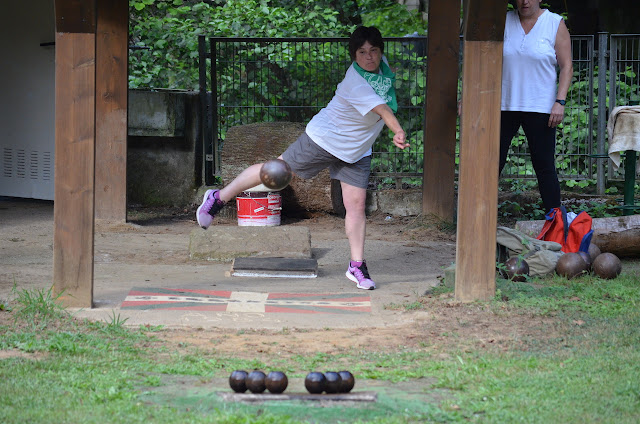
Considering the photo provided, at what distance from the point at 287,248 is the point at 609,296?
9.84 feet

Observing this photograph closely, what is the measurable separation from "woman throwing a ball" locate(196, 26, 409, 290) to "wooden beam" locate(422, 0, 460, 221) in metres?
3.40

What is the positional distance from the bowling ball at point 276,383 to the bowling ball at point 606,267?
151 inches

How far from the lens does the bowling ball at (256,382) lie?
12.3ft

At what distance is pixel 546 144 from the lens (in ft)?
24.3

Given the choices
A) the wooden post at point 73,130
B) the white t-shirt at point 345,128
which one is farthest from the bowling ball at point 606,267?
the wooden post at point 73,130

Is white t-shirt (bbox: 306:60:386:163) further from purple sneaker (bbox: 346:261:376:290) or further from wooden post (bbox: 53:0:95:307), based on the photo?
wooden post (bbox: 53:0:95:307)

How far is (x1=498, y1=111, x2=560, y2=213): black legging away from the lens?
291 inches

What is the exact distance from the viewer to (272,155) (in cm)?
1044

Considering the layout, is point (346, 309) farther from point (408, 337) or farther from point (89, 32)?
point (89, 32)

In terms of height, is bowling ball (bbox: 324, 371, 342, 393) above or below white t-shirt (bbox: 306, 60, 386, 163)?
below

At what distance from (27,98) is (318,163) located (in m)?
6.81

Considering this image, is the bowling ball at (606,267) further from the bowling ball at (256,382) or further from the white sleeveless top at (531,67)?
the bowling ball at (256,382)

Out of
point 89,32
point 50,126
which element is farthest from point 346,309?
point 50,126

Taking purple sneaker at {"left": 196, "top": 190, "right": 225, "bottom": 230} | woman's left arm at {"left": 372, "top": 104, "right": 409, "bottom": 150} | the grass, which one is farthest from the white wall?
woman's left arm at {"left": 372, "top": 104, "right": 409, "bottom": 150}
